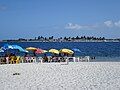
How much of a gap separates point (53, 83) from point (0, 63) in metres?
12.8

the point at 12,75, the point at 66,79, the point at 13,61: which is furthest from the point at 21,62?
the point at 66,79

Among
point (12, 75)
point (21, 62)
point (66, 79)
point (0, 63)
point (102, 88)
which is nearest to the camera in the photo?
point (102, 88)

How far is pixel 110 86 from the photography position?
15.5m

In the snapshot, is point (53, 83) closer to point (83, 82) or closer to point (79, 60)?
point (83, 82)

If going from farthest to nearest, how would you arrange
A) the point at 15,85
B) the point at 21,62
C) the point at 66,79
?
the point at 21,62 → the point at 66,79 → the point at 15,85

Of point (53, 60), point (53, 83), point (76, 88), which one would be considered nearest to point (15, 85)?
point (53, 83)

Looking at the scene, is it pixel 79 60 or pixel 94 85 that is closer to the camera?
pixel 94 85

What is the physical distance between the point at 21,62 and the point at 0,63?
2416 mm

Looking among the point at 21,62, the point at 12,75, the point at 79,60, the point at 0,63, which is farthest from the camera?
the point at 79,60

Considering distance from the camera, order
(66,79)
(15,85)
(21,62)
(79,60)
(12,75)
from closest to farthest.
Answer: (15,85) → (66,79) → (12,75) → (21,62) → (79,60)

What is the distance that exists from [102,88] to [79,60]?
18.0 m

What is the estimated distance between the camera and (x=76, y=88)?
15125 millimetres

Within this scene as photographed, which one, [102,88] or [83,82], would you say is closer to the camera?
[102,88]

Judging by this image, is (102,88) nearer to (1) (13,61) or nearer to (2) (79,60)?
(1) (13,61)
